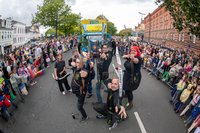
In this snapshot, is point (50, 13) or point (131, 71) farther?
point (50, 13)

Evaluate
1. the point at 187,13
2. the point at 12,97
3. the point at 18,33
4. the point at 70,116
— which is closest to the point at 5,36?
the point at 18,33

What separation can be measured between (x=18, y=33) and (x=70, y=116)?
6399 centimetres

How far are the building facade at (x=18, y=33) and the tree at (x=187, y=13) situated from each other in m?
54.9

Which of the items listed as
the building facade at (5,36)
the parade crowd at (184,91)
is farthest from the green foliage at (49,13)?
the parade crowd at (184,91)

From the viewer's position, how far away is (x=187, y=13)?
10.3 m

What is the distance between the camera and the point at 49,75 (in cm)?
1250

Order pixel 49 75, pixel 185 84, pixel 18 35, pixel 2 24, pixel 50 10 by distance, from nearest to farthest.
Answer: pixel 185 84, pixel 49 75, pixel 50 10, pixel 2 24, pixel 18 35

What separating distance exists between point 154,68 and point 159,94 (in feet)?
13.9

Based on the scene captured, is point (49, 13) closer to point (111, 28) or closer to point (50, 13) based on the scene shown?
point (50, 13)

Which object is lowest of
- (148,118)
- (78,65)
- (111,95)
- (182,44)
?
(148,118)

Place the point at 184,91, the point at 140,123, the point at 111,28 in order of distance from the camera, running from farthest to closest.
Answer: the point at 111,28 → the point at 184,91 → the point at 140,123

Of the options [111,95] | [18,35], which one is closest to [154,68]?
[111,95]

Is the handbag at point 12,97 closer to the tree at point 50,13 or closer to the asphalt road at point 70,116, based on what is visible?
the asphalt road at point 70,116

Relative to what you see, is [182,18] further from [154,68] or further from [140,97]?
[140,97]
